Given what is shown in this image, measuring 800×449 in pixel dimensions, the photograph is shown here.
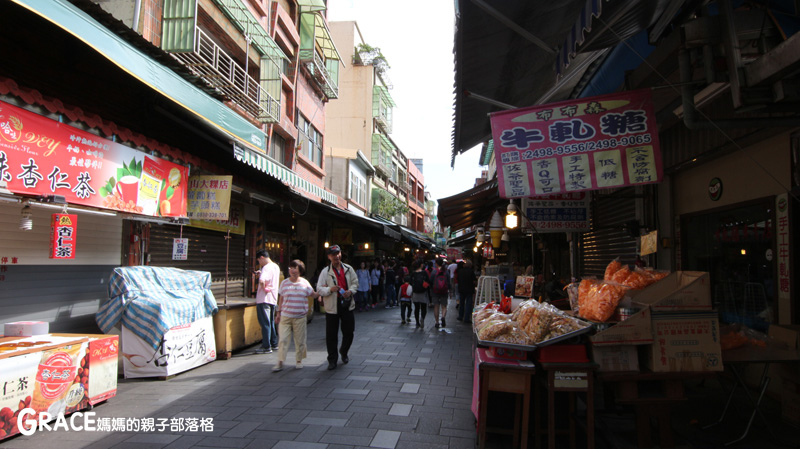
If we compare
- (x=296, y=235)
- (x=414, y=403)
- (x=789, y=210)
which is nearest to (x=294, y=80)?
(x=296, y=235)

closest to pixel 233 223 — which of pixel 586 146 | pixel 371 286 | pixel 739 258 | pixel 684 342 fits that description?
pixel 371 286

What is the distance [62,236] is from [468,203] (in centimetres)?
780

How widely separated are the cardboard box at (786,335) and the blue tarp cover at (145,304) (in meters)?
7.32

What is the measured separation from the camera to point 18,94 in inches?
185

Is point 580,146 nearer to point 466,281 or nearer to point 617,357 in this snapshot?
point 617,357

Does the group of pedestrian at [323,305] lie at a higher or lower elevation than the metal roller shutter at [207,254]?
lower

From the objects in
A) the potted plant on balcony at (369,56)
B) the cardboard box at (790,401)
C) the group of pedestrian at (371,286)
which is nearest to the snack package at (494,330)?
the cardboard box at (790,401)

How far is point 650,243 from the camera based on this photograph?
584 cm

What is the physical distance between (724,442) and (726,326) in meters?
1.09

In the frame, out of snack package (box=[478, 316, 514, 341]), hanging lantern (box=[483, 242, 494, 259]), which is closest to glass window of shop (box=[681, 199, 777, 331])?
snack package (box=[478, 316, 514, 341])

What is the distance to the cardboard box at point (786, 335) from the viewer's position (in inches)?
159

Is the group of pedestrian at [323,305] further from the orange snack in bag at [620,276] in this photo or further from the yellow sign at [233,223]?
the orange snack in bag at [620,276]

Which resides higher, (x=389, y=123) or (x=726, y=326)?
(x=389, y=123)

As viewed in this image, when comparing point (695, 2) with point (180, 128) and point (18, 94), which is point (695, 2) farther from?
point (180, 128)
